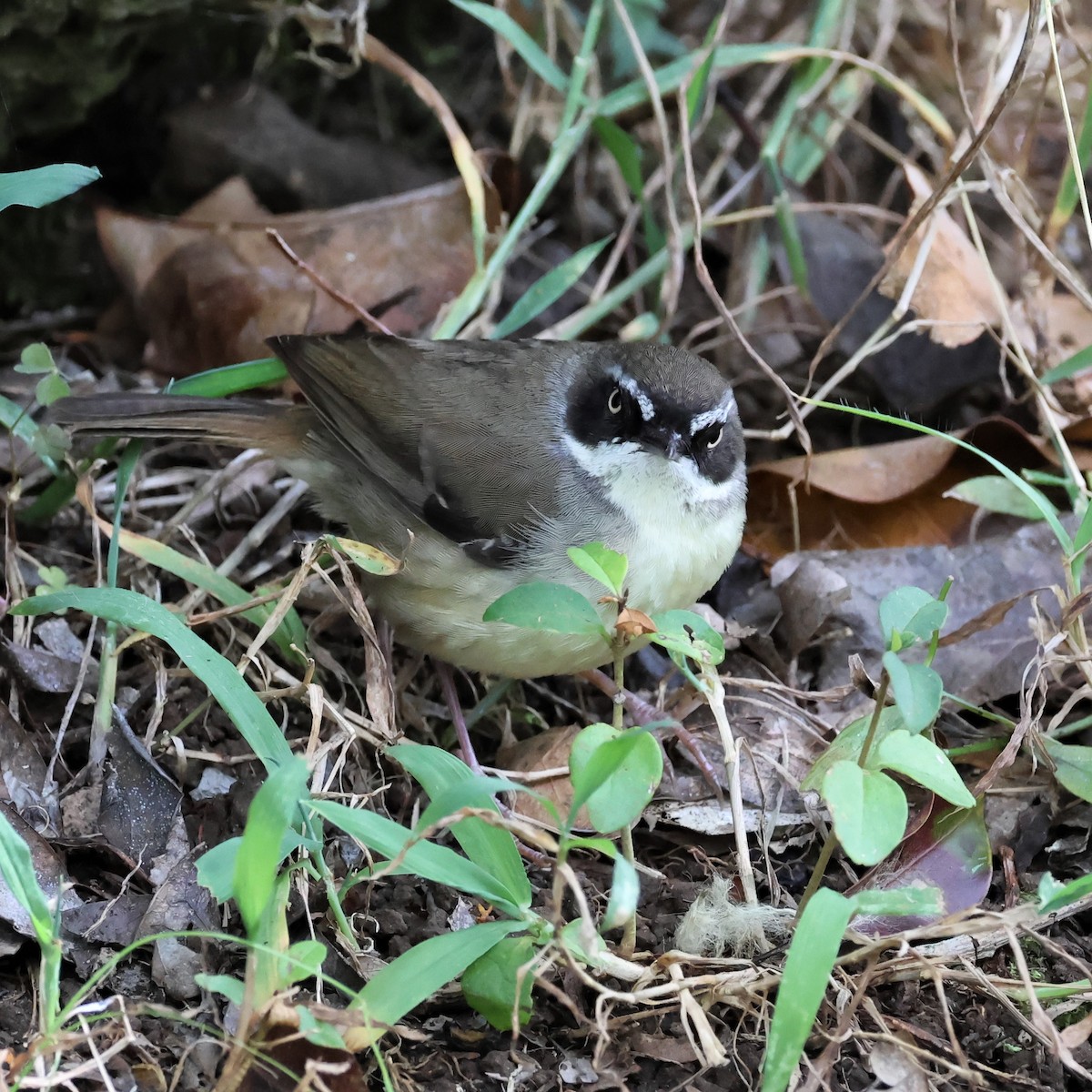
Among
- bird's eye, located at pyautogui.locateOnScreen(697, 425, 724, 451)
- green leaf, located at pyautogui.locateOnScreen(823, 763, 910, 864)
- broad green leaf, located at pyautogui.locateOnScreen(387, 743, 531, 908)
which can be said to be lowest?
broad green leaf, located at pyautogui.locateOnScreen(387, 743, 531, 908)

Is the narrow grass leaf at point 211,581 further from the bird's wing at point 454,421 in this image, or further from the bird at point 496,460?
the bird's wing at point 454,421

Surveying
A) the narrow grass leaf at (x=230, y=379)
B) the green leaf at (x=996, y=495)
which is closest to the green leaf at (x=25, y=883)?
the narrow grass leaf at (x=230, y=379)

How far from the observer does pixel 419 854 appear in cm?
260

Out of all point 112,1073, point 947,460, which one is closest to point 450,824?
point 112,1073

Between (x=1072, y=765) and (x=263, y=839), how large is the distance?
2.17 metres

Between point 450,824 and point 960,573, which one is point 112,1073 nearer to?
point 450,824

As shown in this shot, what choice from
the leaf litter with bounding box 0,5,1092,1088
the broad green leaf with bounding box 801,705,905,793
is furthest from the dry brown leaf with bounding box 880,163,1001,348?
the broad green leaf with bounding box 801,705,905,793

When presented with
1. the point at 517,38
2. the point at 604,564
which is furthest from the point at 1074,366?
the point at 517,38

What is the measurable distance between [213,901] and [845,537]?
2.57 m

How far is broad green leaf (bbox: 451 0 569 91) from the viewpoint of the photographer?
437 centimetres

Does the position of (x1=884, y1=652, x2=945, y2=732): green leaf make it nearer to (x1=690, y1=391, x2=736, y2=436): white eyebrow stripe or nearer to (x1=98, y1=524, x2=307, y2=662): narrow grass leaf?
(x1=690, y1=391, x2=736, y2=436): white eyebrow stripe

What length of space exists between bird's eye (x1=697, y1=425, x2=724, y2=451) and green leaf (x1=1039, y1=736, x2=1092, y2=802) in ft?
4.15

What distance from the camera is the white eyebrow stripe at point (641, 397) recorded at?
363 cm

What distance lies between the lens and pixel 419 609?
379 cm
